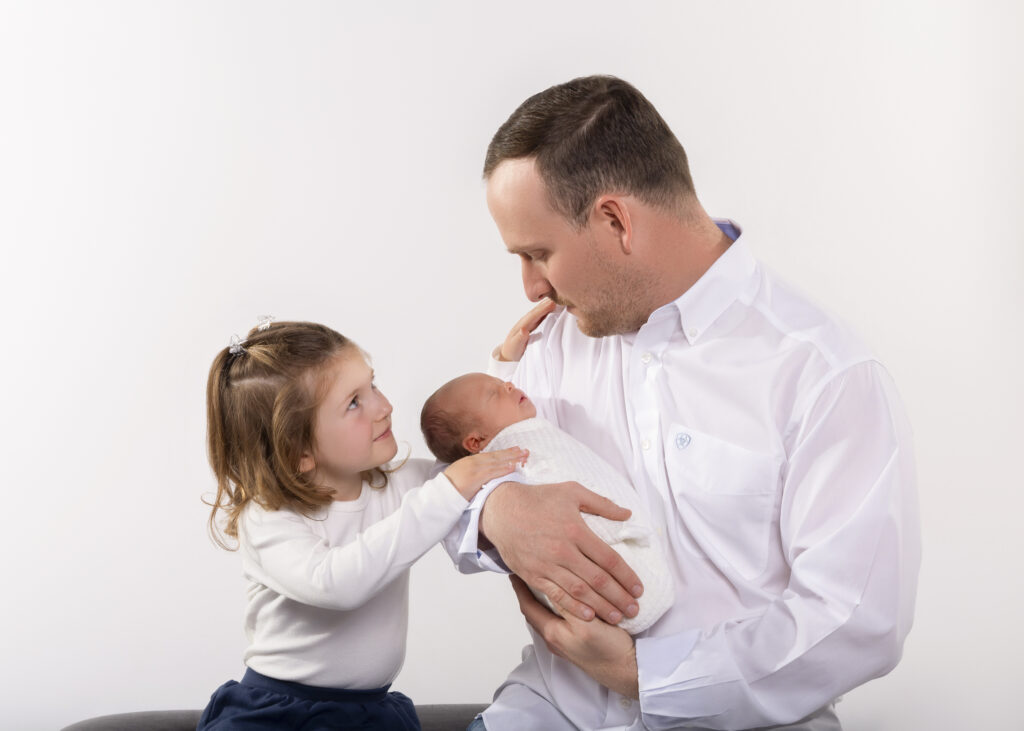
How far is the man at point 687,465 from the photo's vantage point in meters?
2.13

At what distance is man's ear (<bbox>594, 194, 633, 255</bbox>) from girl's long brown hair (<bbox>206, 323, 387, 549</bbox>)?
0.65 meters

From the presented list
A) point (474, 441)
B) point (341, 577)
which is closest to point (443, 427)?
point (474, 441)

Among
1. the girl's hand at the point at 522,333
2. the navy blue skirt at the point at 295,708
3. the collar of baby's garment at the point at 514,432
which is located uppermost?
the girl's hand at the point at 522,333

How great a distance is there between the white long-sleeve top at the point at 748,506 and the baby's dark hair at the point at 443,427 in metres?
0.25

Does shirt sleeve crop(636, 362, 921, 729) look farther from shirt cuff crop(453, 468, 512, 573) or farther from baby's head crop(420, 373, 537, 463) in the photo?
baby's head crop(420, 373, 537, 463)

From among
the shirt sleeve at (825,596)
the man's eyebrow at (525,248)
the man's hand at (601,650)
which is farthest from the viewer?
the man's eyebrow at (525,248)

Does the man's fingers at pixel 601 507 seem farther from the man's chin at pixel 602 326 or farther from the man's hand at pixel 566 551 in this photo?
the man's chin at pixel 602 326

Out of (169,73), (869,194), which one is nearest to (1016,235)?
(869,194)

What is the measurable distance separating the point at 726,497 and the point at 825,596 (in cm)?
28

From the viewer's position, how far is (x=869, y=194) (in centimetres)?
399

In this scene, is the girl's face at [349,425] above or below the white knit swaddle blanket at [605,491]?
above

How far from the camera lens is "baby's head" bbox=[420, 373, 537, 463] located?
2.52 meters

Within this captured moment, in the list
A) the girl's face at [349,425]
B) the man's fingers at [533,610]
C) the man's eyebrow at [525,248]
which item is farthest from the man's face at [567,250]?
the man's fingers at [533,610]

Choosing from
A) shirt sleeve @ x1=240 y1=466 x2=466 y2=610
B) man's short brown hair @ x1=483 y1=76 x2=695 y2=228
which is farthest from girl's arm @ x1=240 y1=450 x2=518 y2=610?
man's short brown hair @ x1=483 y1=76 x2=695 y2=228
